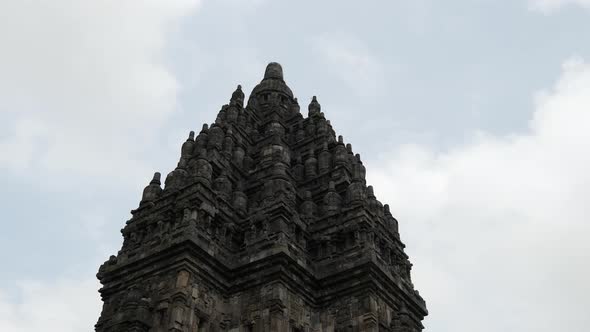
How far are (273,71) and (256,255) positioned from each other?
22.9 meters

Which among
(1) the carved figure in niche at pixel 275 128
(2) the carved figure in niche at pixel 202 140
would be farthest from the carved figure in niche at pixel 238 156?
(1) the carved figure in niche at pixel 275 128

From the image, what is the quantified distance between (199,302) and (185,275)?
3.74 ft

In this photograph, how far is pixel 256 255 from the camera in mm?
26344

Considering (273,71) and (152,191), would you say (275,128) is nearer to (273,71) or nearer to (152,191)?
(152,191)

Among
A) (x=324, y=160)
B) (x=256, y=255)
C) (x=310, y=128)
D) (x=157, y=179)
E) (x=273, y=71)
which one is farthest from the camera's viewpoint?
(x=273, y=71)

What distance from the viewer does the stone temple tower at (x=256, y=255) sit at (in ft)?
80.8

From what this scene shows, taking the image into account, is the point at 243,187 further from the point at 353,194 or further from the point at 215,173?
the point at 353,194

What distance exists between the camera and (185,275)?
24453 mm

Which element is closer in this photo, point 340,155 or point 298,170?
point 340,155

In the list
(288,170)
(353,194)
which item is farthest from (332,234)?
(288,170)

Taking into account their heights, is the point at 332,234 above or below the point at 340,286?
above

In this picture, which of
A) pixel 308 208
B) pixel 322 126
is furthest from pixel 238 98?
pixel 308 208

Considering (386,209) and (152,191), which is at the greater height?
(386,209)

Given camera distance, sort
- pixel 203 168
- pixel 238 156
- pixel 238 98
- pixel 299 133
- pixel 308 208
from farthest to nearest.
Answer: pixel 238 98 < pixel 299 133 < pixel 238 156 < pixel 308 208 < pixel 203 168
